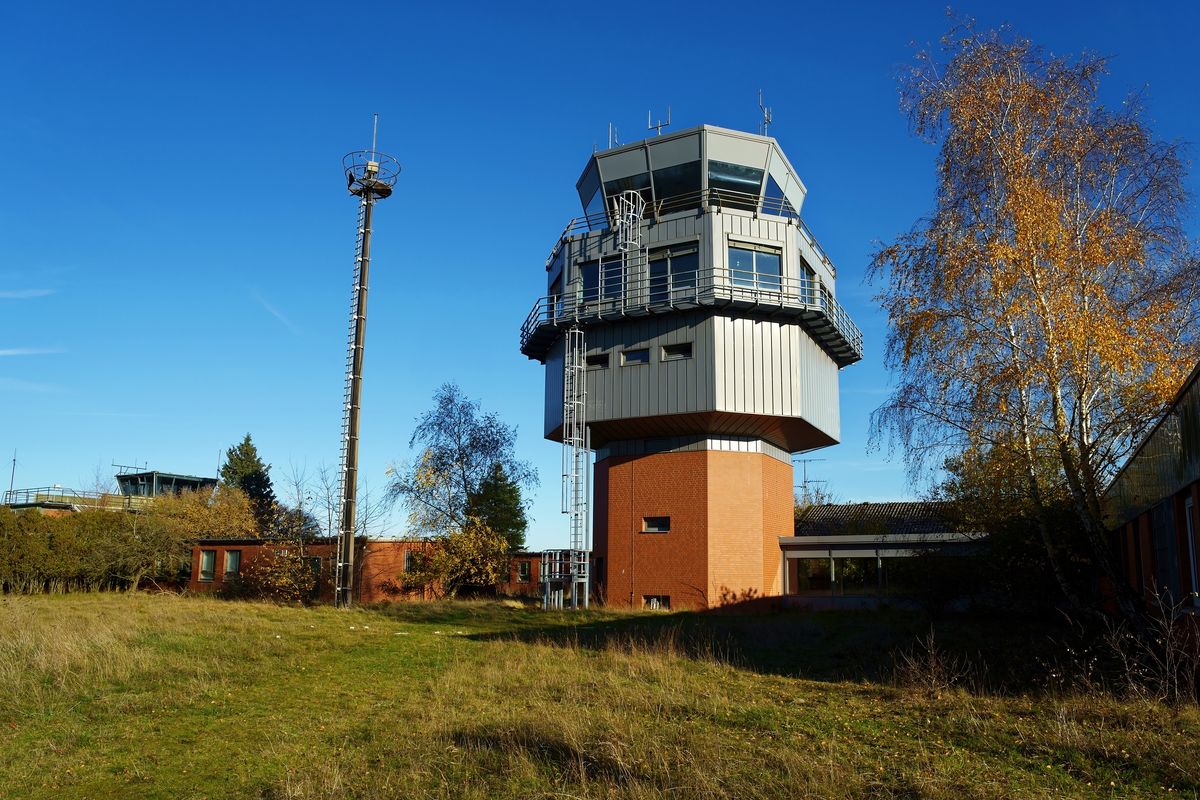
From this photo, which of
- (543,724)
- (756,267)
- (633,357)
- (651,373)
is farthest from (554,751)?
(756,267)

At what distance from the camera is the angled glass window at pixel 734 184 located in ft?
102

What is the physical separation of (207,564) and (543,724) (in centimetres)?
3578

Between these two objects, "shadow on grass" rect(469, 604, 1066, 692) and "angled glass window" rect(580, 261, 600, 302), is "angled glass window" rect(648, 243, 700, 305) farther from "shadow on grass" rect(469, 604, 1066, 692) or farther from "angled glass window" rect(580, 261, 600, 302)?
"shadow on grass" rect(469, 604, 1066, 692)

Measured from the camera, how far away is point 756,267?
30.2 metres

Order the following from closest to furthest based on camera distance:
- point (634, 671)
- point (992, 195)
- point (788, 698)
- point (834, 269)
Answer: point (788, 698) < point (634, 671) < point (992, 195) < point (834, 269)

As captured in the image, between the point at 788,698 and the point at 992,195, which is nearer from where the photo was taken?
the point at 788,698

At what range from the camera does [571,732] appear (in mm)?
10422

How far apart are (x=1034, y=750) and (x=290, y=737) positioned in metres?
8.56

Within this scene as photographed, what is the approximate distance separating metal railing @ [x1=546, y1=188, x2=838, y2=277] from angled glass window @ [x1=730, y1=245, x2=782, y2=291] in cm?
159

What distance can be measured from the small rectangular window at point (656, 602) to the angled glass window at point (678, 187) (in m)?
13.4

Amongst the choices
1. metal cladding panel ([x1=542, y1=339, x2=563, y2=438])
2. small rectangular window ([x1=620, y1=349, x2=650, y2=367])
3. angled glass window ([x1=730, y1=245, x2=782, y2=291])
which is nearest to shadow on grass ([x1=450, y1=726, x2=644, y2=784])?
small rectangular window ([x1=620, y1=349, x2=650, y2=367])

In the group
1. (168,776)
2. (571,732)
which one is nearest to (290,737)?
(168,776)

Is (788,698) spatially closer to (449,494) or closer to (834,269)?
(834,269)

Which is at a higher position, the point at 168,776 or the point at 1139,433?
the point at 1139,433
